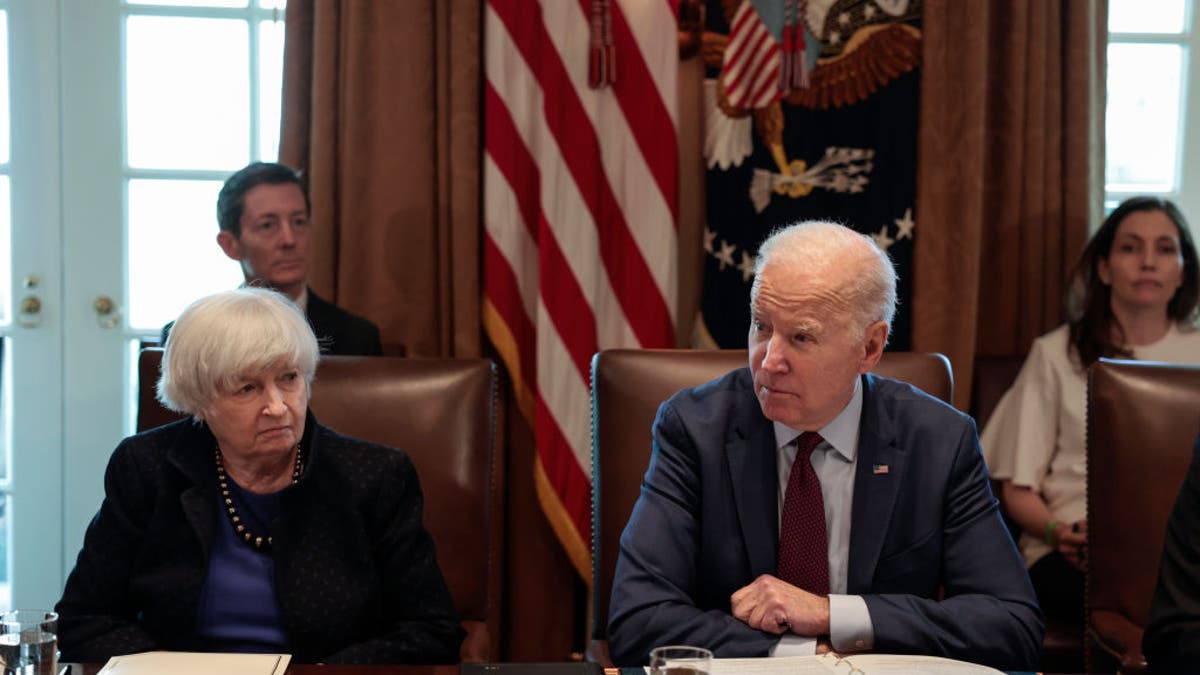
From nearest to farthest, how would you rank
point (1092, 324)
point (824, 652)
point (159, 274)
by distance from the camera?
point (824, 652)
point (1092, 324)
point (159, 274)

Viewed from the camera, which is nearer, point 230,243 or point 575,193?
point 230,243

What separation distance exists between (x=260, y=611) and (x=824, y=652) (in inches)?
35.6

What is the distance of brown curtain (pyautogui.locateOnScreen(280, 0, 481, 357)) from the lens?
11.1ft

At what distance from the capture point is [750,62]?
3387 millimetres

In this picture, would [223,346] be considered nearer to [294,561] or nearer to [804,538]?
[294,561]

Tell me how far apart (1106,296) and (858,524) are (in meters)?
1.61

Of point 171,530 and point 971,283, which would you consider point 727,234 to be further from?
point 171,530

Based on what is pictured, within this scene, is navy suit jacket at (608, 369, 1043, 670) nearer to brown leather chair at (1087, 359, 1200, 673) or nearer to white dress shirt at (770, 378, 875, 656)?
white dress shirt at (770, 378, 875, 656)

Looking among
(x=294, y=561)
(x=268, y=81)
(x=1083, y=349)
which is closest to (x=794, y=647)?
(x=294, y=561)

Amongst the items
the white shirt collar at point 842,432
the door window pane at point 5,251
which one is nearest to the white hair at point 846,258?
the white shirt collar at point 842,432

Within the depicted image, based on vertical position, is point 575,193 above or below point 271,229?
above

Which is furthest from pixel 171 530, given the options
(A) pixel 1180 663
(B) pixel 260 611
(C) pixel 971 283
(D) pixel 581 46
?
(C) pixel 971 283

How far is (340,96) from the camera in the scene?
3412 mm

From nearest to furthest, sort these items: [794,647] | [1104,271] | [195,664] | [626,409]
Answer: [195,664] → [794,647] → [626,409] → [1104,271]
